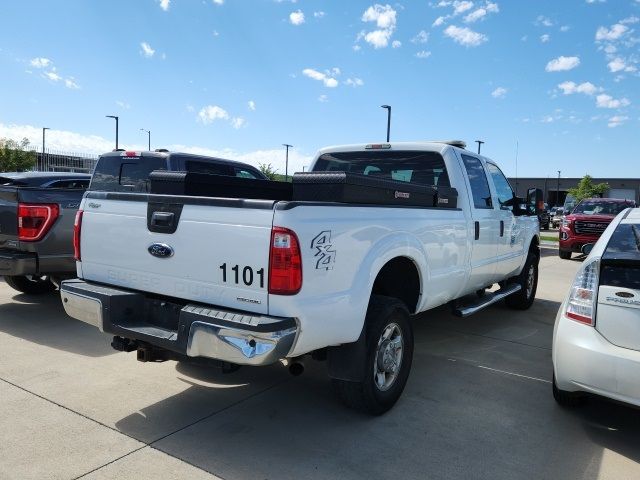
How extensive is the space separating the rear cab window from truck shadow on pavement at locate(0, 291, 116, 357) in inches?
115

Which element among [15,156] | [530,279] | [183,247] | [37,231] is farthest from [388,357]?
[15,156]

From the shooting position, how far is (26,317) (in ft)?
19.6

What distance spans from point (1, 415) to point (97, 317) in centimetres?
100

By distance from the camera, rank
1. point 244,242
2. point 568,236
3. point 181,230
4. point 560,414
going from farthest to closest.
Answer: point 568,236 < point 560,414 < point 181,230 < point 244,242

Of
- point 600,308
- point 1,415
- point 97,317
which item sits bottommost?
point 1,415

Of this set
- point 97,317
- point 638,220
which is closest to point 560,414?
point 638,220

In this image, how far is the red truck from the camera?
13773 millimetres

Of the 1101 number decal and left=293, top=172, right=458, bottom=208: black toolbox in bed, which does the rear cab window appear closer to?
left=293, top=172, right=458, bottom=208: black toolbox in bed

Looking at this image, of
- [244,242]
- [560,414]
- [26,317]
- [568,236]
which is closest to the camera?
[244,242]

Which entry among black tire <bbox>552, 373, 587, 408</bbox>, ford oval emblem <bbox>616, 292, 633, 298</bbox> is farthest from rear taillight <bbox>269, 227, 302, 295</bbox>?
black tire <bbox>552, 373, 587, 408</bbox>

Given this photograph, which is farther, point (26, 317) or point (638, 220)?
point (26, 317)

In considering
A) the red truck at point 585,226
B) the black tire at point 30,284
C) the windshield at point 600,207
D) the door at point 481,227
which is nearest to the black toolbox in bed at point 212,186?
the door at point 481,227

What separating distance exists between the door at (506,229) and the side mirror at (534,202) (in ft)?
1.16

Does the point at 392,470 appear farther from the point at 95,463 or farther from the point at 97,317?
the point at 97,317
